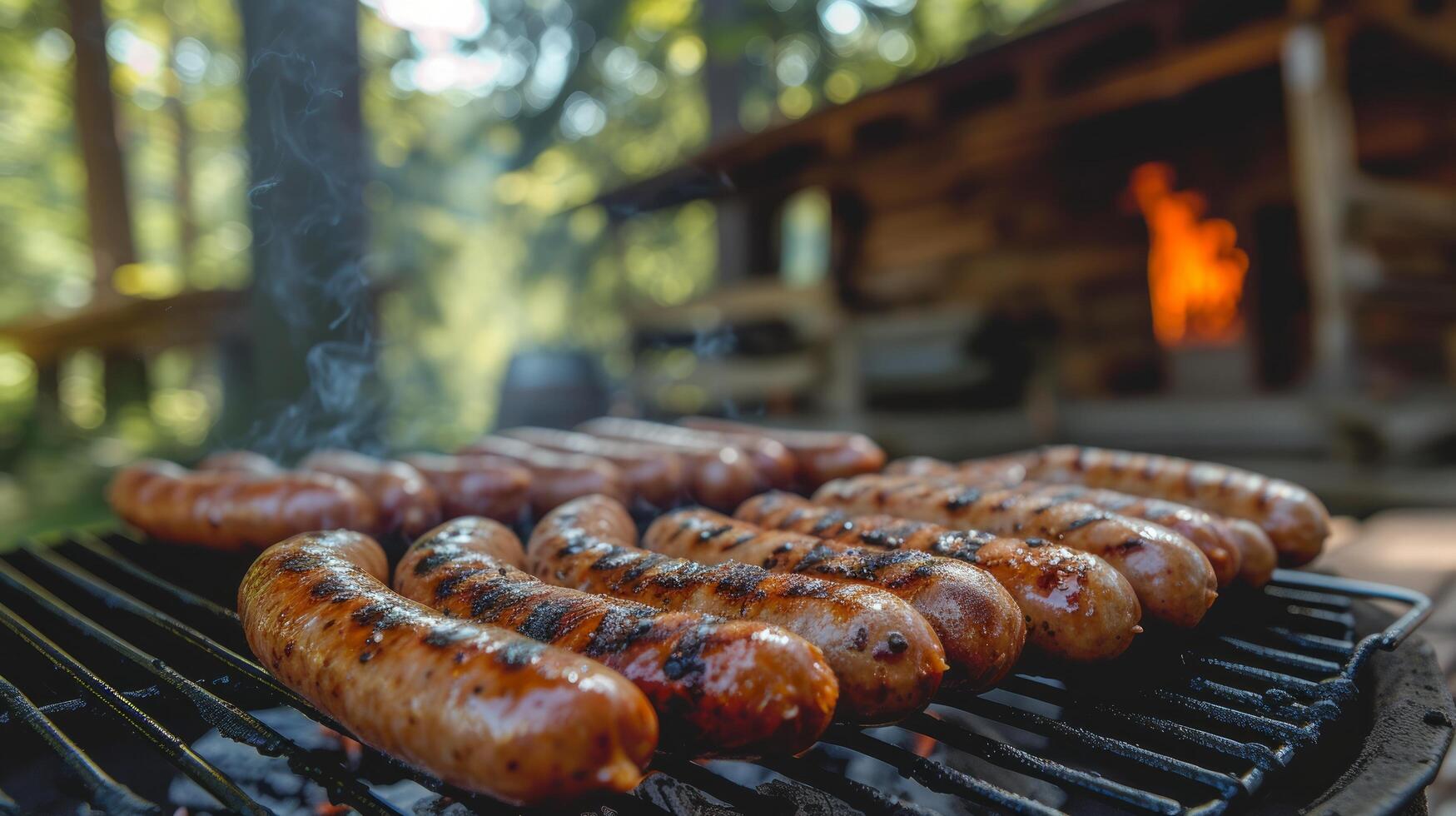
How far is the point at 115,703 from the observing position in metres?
1.76

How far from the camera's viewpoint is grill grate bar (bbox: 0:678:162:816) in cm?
127

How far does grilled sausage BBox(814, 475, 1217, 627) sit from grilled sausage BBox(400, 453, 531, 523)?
1.27m

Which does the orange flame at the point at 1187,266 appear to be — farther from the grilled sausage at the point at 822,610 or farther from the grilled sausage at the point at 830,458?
the grilled sausage at the point at 822,610

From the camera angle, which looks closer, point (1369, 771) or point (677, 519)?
point (1369, 771)

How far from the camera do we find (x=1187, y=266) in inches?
337

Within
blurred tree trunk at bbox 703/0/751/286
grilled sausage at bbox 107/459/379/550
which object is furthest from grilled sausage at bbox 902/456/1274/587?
blurred tree trunk at bbox 703/0/751/286

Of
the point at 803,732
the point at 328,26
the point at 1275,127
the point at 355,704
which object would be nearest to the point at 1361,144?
the point at 1275,127

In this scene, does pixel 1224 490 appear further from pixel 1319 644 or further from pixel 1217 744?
pixel 1217 744

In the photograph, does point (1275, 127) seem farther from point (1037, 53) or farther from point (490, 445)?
point (490, 445)

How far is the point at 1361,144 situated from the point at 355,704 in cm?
896

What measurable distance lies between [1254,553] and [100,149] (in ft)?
49.8

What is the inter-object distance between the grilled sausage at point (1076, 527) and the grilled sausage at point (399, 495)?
5.07 ft

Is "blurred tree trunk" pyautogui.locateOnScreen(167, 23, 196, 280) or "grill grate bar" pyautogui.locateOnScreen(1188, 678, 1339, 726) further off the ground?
"blurred tree trunk" pyautogui.locateOnScreen(167, 23, 196, 280)

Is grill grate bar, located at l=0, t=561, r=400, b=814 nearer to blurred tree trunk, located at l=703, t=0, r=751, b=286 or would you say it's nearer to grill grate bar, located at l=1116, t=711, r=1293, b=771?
grill grate bar, located at l=1116, t=711, r=1293, b=771
